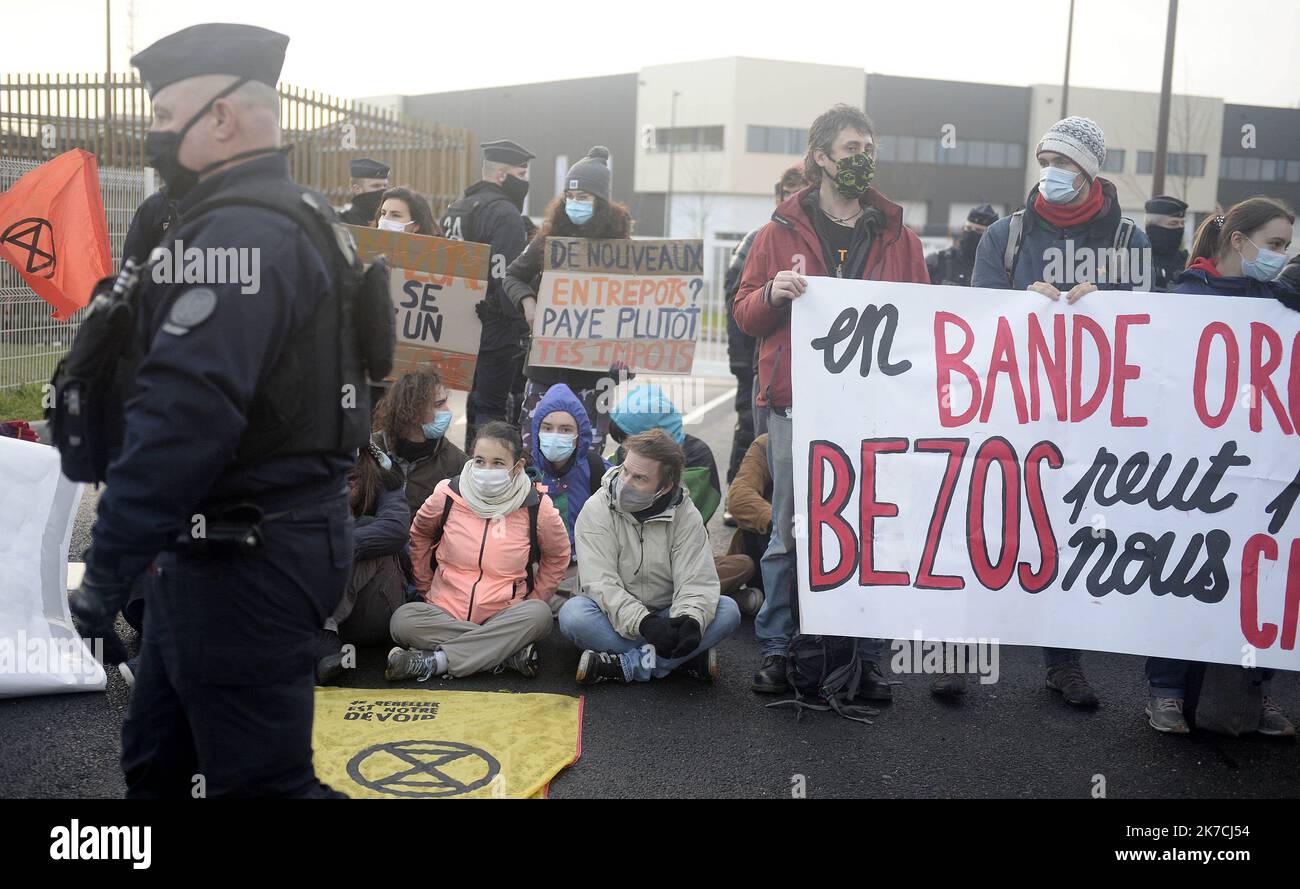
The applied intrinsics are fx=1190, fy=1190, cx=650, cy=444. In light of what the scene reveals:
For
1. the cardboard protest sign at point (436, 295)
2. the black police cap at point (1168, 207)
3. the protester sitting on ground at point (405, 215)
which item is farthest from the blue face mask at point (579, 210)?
the black police cap at point (1168, 207)

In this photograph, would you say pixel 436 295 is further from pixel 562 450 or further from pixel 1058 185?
pixel 1058 185

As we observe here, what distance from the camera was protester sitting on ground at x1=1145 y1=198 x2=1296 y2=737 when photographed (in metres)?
4.31

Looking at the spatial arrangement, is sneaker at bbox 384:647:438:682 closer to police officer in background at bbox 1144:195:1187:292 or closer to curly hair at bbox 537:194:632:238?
curly hair at bbox 537:194:632:238

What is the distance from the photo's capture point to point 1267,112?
48.5 meters

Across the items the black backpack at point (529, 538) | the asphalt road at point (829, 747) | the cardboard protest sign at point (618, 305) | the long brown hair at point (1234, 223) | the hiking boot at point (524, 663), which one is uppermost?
the long brown hair at point (1234, 223)

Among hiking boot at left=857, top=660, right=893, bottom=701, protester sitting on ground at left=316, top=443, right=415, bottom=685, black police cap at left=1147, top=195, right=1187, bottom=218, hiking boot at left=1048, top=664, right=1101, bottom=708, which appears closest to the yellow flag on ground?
protester sitting on ground at left=316, top=443, right=415, bottom=685

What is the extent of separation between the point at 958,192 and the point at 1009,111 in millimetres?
4130

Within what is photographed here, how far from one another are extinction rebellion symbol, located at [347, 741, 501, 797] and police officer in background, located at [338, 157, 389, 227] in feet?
13.7

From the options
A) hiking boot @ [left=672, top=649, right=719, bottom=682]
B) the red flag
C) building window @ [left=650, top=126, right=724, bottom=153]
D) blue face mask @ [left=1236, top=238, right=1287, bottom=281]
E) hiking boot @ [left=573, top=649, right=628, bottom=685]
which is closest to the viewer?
blue face mask @ [left=1236, top=238, right=1287, bottom=281]

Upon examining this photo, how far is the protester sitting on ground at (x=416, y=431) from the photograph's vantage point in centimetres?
539

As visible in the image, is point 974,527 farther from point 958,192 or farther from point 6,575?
point 958,192

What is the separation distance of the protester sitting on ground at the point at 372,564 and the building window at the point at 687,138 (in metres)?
47.0

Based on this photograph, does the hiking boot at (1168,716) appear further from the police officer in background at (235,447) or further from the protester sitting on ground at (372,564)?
the police officer in background at (235,447)

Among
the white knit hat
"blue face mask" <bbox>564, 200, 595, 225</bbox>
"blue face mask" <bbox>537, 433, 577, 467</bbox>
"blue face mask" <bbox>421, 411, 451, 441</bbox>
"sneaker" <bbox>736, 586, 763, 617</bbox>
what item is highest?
the white knit hat
